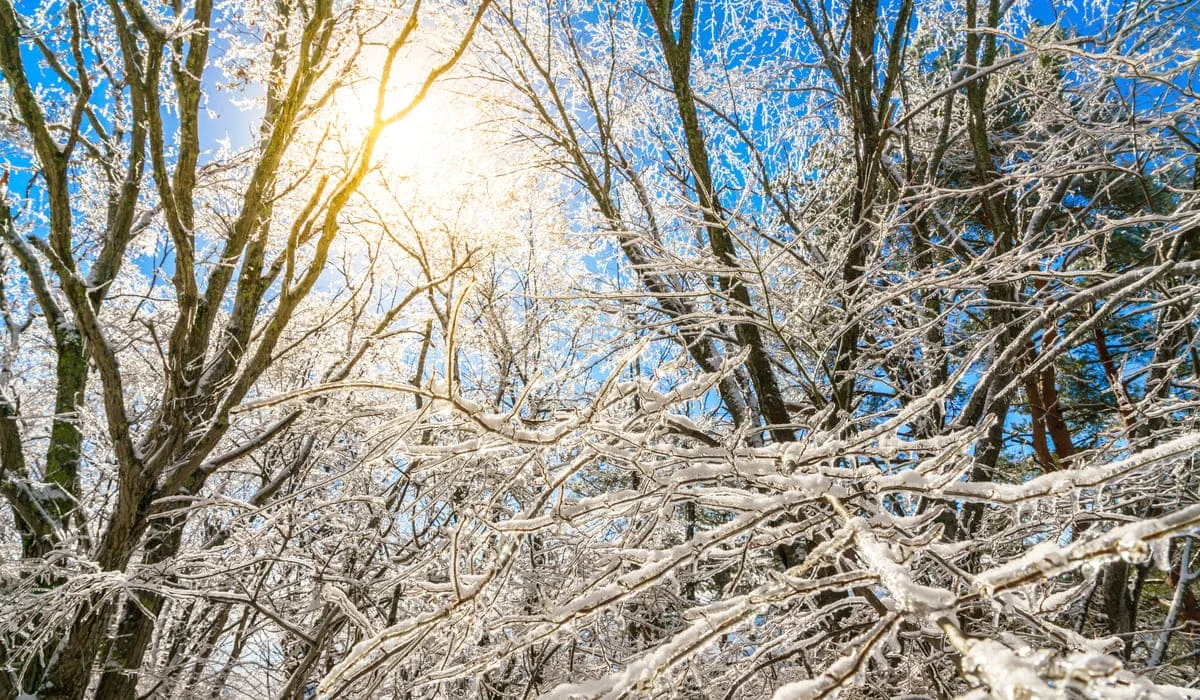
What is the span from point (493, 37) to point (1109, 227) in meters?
3.78

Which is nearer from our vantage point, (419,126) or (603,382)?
(603,382)

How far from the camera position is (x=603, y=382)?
1.03 meters

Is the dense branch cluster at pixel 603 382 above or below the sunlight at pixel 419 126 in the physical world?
below

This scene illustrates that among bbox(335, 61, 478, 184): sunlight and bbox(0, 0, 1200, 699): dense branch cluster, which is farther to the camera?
bbox(335, 61, 478, 184): sunlight

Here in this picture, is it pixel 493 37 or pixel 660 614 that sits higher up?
pixel 493 37

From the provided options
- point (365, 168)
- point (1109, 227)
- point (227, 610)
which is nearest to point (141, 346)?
point (227, 610)

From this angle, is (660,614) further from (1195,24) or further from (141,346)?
(141,346)

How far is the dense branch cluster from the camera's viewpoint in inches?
38.3

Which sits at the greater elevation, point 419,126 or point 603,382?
point 419,126

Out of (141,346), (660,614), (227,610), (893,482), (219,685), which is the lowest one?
(219,685)

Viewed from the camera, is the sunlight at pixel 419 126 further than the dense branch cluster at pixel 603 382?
Yes

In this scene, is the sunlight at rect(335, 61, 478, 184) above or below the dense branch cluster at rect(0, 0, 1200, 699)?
above

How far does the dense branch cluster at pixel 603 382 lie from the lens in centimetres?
97

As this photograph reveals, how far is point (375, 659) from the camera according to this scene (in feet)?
3.33
